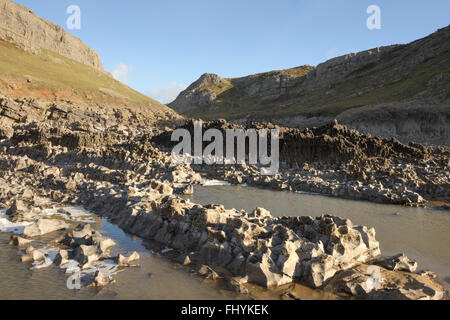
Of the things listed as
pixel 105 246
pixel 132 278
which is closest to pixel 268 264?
pixel 132 278

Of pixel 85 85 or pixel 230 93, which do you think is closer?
pixel 85 85

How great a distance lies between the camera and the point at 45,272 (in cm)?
960

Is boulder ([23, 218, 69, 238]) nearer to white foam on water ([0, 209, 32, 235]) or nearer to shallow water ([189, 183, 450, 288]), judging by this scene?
white foam on water ([0, 209, 32, 235])

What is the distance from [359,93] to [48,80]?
83320mm

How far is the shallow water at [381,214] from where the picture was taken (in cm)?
1277

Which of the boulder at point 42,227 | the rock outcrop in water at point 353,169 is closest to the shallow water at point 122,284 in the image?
the boulder at point 42,227

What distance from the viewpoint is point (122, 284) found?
358 inches

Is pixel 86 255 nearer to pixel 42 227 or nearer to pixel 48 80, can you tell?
pixel 42 227

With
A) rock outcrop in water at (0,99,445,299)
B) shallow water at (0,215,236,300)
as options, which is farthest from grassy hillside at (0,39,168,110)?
shallow water at (0,215,236,300)

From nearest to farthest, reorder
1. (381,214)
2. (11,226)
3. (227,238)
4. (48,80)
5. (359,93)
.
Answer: (227,238), (11,226), (381,214), (48,80), (359,93)

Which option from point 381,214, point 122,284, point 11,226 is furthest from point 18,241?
point 381,214
